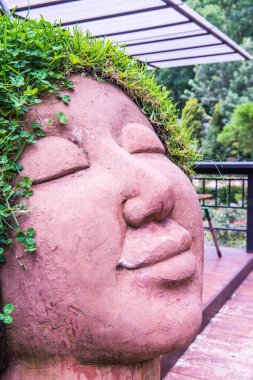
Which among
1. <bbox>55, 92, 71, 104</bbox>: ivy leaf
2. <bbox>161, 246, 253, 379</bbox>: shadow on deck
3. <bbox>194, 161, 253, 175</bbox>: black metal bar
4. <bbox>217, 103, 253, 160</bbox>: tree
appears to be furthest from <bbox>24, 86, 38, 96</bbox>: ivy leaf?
<bbox>217, 103, 253, 160</bbox>: tree

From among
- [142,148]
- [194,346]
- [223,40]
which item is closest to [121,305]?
[142,148]

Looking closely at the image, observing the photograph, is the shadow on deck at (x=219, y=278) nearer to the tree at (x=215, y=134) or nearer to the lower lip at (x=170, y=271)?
the lower lip at (x=170, y=271)

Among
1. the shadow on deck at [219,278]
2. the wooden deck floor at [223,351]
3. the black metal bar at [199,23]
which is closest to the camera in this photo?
the wooden deck floor at [223,351]

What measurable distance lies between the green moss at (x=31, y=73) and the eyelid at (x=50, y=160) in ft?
0.10

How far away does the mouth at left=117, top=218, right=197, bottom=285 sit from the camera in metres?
1.33

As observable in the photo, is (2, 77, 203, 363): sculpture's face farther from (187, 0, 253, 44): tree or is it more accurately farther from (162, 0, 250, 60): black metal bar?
(187, 0, 253, 44): tree

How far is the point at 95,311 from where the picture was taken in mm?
1298

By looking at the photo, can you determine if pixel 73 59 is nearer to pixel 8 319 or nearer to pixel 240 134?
pixel 8 319

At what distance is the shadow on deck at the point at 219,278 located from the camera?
327 centimetres

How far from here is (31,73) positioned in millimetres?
1402

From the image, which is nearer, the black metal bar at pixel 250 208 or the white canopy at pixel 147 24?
the white canopy at pixel 147 24

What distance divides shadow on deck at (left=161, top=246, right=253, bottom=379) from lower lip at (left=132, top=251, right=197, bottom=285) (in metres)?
1.29

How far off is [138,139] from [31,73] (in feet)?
1.33

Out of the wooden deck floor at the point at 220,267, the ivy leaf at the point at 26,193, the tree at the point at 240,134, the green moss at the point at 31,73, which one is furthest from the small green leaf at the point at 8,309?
the tree at the point at 240,134
